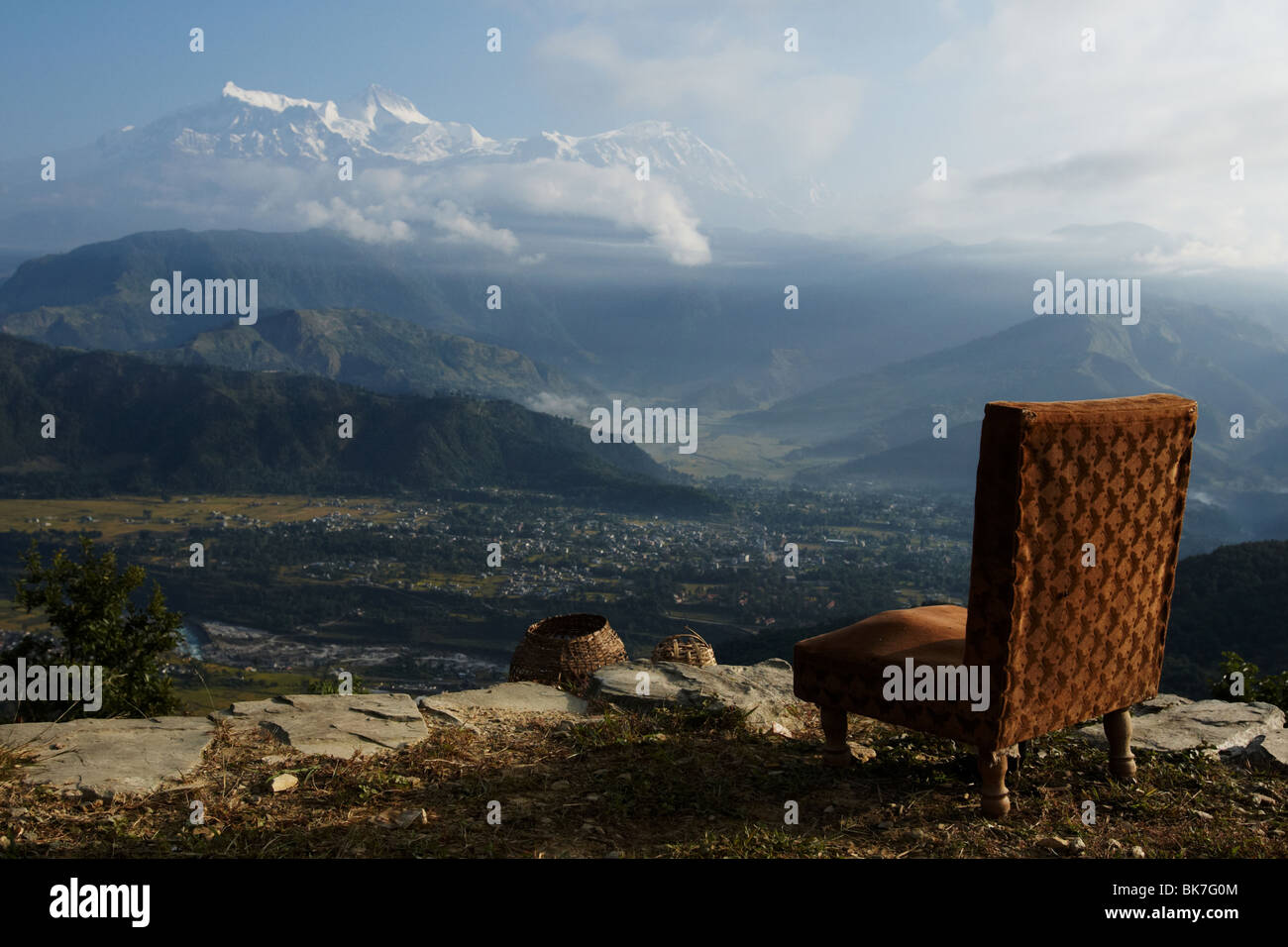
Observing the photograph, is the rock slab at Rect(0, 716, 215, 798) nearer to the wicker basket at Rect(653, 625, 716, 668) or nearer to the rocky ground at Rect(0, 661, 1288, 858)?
the rocky ground at Rect(0, 661, 1288, 858)

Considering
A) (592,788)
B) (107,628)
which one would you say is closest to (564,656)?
(592,788)

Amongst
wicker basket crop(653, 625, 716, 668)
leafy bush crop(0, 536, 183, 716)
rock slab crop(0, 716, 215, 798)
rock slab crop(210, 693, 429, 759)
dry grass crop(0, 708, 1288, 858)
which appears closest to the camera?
dry grass crop(0, 708, 1288, 858)

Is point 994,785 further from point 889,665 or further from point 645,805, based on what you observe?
point 645,805

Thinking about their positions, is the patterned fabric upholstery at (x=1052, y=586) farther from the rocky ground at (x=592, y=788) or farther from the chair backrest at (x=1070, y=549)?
the rocky ground at (x=592, y=788)

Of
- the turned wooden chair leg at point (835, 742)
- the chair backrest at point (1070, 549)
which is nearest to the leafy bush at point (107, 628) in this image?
the turned wooden chair leg at point (835, 742)

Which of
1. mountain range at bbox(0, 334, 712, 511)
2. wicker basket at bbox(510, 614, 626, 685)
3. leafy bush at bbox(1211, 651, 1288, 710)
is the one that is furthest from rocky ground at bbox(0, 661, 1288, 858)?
mountain range at bbox(0, 334, 712, 511)
